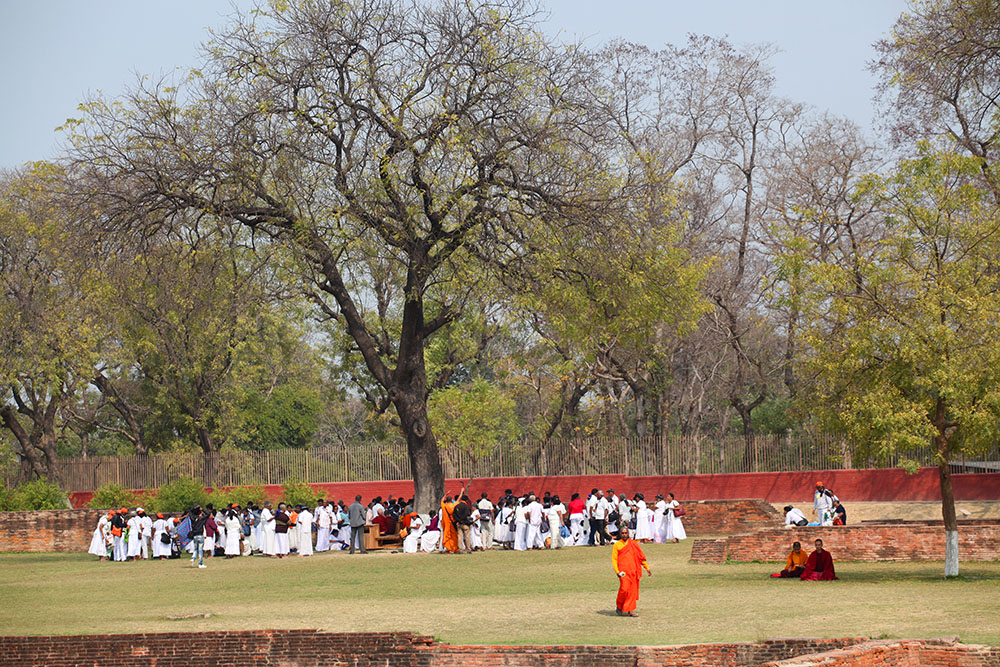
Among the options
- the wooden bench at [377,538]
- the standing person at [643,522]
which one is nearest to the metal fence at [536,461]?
the standing person at [643,522]

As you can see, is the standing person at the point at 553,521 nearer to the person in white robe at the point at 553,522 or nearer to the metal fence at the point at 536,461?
the person in white robe at the point at 553,522

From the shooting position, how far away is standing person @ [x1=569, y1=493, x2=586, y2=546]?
29.1m

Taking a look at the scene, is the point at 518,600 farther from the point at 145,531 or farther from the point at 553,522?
the point at 145,531

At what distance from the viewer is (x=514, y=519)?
2823cm

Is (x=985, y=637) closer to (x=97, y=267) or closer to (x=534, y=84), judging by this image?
(x=534, y=84)

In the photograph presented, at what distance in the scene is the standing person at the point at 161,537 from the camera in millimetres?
29469

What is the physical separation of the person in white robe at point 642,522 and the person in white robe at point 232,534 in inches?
383

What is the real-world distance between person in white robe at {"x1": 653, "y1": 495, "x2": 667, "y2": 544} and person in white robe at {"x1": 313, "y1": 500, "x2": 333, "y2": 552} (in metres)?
8.05

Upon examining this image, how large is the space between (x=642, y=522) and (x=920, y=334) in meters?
13.0

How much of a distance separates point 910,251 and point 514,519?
43.4 ft

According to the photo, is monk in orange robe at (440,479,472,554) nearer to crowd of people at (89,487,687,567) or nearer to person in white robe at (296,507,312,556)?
crowd of people at (89,487,687,567)

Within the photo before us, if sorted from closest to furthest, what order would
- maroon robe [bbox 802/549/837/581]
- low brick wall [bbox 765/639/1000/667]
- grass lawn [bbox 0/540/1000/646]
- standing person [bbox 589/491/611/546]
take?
1. low brick wall [bbox 765/639/1000/667]
2. grass lawn [bbox 0/540/1000/646]
3. maroon robe [bbox 802/549/837/581]
4. standing person [bbox 589/491/611/546]

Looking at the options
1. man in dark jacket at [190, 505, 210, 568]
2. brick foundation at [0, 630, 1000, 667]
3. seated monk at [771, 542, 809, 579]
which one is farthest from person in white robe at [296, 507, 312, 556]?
brick foundation at [0, 630, 1000, 667]

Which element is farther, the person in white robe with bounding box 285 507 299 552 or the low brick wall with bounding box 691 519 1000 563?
the person in white robe with bounding box 285 507 299 552
